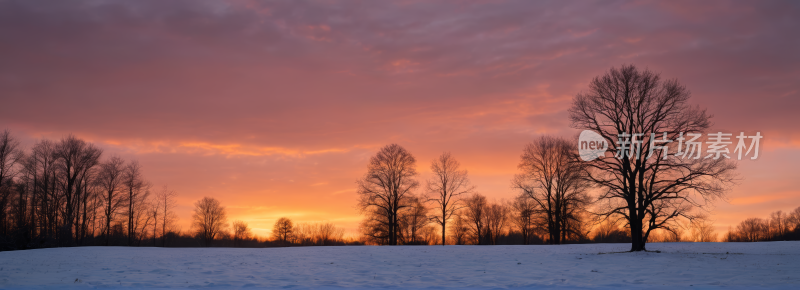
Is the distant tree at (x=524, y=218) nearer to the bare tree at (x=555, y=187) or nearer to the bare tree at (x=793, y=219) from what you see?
the bare tree at (x=555, y=187)

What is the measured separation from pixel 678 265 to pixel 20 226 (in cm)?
5868

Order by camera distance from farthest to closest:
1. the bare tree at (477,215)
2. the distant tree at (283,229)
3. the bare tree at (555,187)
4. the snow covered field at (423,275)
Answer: the distant tree at (283,229) < the bare tree at (477,215) < the bare tree at (555,187) < the snow covered field at (423,275)

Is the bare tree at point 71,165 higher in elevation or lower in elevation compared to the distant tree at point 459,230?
higher

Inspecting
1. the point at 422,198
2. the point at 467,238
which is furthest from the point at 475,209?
the point at 422,198

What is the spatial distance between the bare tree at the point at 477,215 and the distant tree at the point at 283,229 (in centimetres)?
5326

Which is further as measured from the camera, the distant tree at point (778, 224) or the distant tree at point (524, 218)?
the distant tree at point (778, 224)

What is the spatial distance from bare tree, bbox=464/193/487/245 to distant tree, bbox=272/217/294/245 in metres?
53.3

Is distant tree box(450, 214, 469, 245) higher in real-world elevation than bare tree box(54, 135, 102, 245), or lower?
lower

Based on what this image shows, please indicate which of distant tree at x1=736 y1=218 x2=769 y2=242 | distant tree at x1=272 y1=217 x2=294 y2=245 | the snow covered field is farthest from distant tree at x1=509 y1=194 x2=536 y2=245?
distant tree at x1=736 y1=218 x2=769 y2=242

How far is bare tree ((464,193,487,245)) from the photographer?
79.8 metres

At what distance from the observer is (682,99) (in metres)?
28.0

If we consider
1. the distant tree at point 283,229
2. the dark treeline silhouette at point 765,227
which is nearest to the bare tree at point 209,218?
the distant tree at point 283,229

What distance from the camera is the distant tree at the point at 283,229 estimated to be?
117 metres

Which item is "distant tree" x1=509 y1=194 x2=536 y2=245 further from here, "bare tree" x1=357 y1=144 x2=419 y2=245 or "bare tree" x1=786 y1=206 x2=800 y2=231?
"bare tree" x1=786 y1=206 x2=800 y2=231
